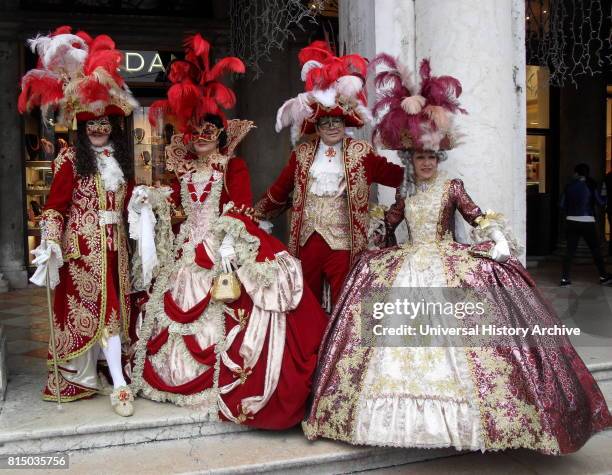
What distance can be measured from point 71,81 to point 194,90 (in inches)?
27.4

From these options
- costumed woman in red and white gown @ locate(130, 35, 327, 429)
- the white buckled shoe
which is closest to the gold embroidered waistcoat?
costumed woman in red and white gown @ locate(130, 35, 327, 429)

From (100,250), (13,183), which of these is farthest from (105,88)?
(13,183)

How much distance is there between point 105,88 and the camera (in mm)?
3945

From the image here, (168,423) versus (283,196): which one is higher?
(283,196)

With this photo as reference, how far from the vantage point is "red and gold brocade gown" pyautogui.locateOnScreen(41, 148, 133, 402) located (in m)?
4.02

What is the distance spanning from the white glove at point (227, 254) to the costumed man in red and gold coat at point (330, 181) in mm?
683

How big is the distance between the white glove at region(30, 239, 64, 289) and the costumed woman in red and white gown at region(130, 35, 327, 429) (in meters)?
0.47

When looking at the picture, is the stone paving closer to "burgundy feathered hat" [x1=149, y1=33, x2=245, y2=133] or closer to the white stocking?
the white stocking

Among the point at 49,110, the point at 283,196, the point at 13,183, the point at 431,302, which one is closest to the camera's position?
the point at 431,302

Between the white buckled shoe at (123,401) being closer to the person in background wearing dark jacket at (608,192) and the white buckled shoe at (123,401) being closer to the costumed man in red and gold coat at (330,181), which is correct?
the costumed man in red and gold coat at (330,181)

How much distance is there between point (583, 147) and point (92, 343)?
9.95 metres

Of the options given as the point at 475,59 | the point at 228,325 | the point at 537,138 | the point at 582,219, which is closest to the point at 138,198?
the point at 228,325

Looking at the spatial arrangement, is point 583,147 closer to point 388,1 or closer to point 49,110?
point 388,1

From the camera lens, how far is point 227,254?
3.94m
